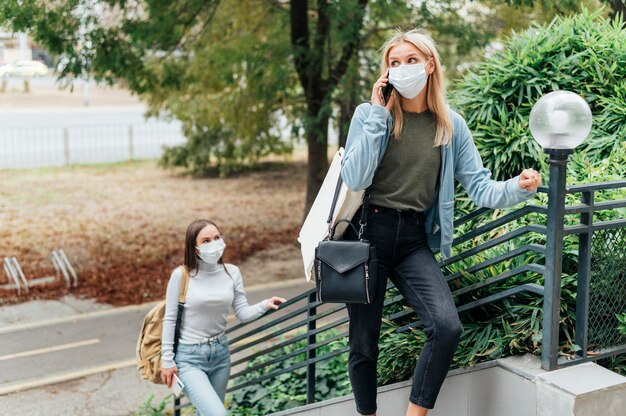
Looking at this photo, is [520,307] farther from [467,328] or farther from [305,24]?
[305,24]

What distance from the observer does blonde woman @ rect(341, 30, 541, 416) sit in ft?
10.9

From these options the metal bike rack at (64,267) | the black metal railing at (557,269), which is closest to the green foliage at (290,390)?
the black metal railing at (557,269)

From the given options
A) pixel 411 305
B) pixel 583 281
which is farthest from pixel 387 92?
pixel 583 281

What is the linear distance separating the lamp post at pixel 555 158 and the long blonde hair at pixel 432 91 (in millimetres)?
381

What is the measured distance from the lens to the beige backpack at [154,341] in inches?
181

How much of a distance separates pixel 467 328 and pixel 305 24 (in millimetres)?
7913

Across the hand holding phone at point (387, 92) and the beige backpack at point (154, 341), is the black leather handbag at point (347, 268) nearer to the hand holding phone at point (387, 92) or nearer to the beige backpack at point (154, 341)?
the hand holding phone at point (387, 92)

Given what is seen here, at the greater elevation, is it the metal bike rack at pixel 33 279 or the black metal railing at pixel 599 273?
the black metal railing at pixel 599 273

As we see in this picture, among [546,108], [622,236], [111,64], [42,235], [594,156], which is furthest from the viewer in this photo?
[42,235]

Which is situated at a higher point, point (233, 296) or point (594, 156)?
point (594, 156)

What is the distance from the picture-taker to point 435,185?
3506mm

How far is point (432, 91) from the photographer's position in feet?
11.4

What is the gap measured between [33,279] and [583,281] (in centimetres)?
898

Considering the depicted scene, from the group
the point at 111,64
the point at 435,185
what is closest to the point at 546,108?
the point at 435,185
